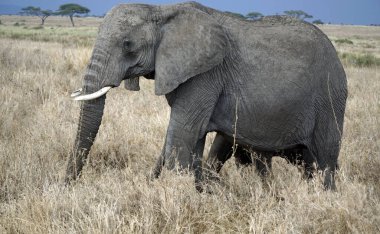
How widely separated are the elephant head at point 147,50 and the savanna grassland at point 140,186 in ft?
2.13

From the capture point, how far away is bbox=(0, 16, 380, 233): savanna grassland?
3.03 meters

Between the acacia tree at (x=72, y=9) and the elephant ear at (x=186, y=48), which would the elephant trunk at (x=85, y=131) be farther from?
the acacia tree at (x=72, y=9)

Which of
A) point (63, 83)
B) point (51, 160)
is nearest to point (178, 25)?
point (51, 160)

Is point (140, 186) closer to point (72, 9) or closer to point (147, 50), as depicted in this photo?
point (147, 50)

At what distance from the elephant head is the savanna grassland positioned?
2.13 feet

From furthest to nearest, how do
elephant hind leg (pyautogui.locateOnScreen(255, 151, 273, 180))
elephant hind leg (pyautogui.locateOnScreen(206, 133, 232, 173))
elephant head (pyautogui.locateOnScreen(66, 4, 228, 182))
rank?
elephant hind leg (pyautogui.locateOnScreen(206, 133, 232, 173)) < elephant hind leg (pyautogui.locateOnScreen(255, 151, 273, 180)) < elephant head (pyautogui.locateOnScreen(66, 4, 228, 182))

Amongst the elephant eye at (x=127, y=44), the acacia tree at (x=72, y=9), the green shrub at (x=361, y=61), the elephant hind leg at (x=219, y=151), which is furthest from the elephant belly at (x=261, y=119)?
the acacia tree at (x=72, y=9)

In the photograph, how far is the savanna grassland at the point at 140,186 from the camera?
119 inches

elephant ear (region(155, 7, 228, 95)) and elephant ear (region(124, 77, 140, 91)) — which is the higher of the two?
elephant ear (region(155, 7, 228, 95))

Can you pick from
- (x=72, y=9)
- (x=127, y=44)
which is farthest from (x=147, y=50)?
(x=72, y=9)

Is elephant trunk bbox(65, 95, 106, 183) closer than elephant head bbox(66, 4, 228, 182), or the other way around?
elephant head bbox(66, 4, 228, 182)

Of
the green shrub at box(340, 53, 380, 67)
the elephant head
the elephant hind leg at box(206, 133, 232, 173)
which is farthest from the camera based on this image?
the green shrub at box(340, 53, 380, 67)

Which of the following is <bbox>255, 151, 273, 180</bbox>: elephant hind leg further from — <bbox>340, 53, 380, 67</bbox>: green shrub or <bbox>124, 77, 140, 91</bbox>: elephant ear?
<bbox>340, 53, 380, 67</bbox>: green shrub

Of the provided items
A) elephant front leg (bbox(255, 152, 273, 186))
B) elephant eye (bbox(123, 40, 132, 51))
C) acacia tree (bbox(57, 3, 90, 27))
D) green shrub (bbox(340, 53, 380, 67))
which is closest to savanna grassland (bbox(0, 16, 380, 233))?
elephant front leg (bbox(255, 152, 273, 186))
